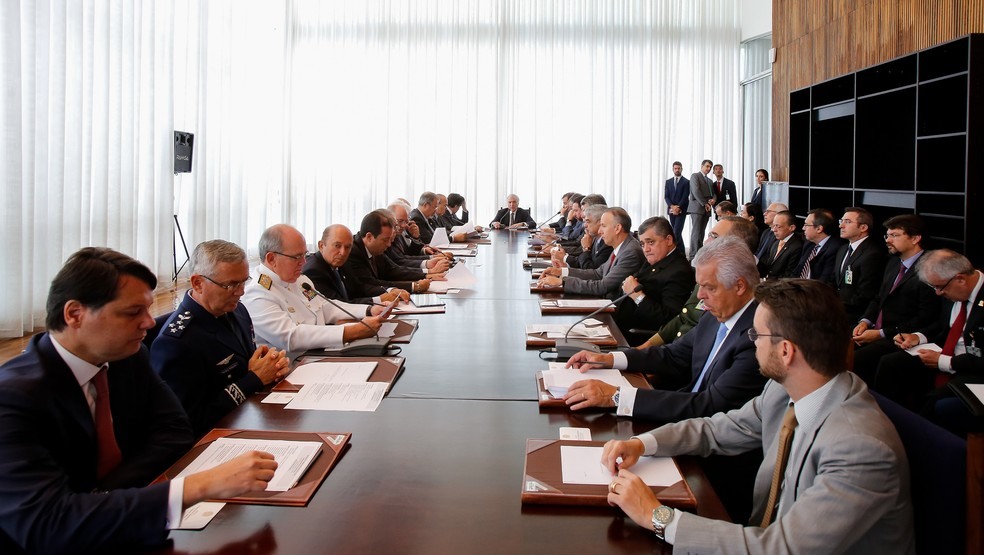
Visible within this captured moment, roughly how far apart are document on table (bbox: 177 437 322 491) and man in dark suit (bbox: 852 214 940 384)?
324 cm

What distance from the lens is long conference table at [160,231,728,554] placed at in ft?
4.99

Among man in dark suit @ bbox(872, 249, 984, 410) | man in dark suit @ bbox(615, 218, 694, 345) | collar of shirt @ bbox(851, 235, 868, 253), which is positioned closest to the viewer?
man in dark suit @ bbox(872, 249, 984, 410)

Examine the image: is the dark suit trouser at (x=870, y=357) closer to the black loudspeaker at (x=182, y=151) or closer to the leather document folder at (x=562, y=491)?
the leather document folder at (x=562, y=491)

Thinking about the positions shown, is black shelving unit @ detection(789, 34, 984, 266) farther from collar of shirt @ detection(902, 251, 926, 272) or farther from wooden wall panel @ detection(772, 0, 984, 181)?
collar of shirt @ detection(902, 251, 926, 272)

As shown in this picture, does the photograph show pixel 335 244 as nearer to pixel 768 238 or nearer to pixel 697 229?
pixel 768 238

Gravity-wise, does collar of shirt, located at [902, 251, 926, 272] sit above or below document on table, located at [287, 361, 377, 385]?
above

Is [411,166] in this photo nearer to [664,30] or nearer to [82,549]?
[664,30]

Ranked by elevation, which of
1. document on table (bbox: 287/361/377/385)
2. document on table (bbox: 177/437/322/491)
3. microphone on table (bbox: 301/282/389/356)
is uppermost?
microphone on table (bbox: 301/282/389/356)

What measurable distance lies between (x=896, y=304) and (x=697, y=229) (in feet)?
27.3

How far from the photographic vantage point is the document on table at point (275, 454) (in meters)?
1.80

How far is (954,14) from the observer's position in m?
6.45

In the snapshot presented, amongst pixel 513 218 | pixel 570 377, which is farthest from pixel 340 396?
pixel 513 218

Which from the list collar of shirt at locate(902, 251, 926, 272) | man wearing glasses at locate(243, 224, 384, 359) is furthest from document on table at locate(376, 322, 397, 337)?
collar of shirt at locate(902, 251, 926, 272)

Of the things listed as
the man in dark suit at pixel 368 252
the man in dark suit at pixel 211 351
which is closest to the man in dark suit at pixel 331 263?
the man in dark suit at pixel 368 252
